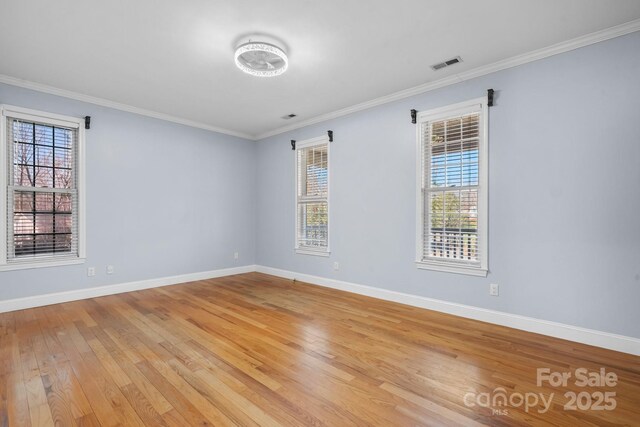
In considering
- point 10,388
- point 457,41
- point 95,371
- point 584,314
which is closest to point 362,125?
point 457,41

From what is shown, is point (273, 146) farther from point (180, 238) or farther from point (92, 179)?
point (92, 179)

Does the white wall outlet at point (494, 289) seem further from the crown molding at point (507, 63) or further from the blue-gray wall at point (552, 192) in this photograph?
the crown molding at point (507, 63)

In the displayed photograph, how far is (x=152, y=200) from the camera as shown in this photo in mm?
4883

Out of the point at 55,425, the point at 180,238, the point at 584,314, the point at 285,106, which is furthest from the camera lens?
the point at 180,238

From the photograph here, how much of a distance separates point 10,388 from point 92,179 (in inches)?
118

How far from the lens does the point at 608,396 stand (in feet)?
6.49

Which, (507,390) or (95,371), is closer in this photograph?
(507,390)

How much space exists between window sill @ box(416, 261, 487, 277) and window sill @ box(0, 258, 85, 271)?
4610 mm

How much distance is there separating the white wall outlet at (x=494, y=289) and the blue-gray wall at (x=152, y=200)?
4.46 m

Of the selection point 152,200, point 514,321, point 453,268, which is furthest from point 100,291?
point 514,321

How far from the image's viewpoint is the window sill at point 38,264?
3.66 meters

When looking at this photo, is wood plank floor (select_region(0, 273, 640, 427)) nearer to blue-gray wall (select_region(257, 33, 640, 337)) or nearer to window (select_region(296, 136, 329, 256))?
blue-gray wall (select_region(257, 33, 640, 337))

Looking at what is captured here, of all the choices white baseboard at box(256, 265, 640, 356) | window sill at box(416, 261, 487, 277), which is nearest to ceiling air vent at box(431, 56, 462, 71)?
window sill at box(416, 261, 487, 277)

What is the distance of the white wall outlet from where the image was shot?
10.6 ft
